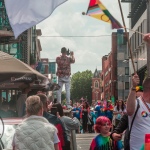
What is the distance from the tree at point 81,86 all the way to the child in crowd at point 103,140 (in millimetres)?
147596

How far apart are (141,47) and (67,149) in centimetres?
4704

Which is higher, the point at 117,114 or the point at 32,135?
the point at 32,135

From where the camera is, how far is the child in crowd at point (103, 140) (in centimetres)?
727

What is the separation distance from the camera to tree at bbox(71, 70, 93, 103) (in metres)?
156

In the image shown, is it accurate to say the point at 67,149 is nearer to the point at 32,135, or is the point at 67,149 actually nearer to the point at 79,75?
the point at 32,135

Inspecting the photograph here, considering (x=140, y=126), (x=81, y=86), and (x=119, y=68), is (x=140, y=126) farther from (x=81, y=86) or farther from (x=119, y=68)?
(x=81, y=86)

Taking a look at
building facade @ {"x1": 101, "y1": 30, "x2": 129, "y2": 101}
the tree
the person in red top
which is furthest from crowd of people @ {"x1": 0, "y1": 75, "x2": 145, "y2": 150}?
the tree

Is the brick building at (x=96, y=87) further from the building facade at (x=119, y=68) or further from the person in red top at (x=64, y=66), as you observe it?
the person in red top at (x=64, y=66)

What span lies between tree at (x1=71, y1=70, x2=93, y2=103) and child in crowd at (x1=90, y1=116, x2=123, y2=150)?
147596 millimetres

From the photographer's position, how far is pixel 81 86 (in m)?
159

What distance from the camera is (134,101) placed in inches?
250

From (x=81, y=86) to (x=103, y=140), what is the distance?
15185 cm

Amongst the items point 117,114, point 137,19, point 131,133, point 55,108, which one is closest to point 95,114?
point 117,114

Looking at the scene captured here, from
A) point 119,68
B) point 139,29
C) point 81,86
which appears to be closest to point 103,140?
point 139,29
